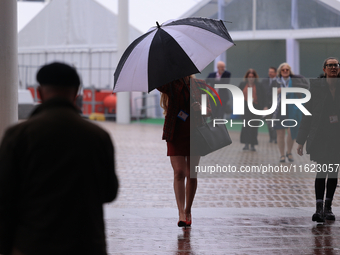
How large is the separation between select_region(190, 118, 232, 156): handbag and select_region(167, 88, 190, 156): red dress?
2.7 inches

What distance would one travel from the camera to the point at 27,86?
2506 cm

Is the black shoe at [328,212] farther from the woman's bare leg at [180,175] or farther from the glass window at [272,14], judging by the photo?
the glass window at [272,14]

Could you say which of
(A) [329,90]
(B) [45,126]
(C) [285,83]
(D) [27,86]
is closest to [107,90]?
(D) [27,86]

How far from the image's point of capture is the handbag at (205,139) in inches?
211

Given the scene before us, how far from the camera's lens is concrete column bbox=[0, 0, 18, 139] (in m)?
5.40

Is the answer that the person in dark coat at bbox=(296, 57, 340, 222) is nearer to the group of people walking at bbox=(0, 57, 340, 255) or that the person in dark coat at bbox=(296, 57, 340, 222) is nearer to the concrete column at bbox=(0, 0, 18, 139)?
the concrete column at bbox=(0, 0, 18, 139)

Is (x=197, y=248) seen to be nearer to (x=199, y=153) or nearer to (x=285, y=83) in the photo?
(x=199, y=153)

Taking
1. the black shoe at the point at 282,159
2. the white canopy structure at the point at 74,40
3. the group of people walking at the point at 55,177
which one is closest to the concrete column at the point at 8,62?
the group of people walking at the point at 55,177

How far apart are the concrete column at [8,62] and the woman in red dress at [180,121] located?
162 cm

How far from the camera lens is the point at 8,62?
5.44 metres

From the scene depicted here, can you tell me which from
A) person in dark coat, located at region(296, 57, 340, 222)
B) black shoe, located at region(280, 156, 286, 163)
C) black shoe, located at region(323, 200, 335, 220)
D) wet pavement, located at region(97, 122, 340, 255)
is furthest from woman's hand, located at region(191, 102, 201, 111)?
black shoe, located at region(280, 156, 286, 163)

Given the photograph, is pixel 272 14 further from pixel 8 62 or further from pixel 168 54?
pixel 8 62

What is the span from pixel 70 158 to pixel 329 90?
4138 millimetres

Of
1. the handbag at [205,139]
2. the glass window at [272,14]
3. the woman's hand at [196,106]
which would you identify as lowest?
the handbag at [205,139]
